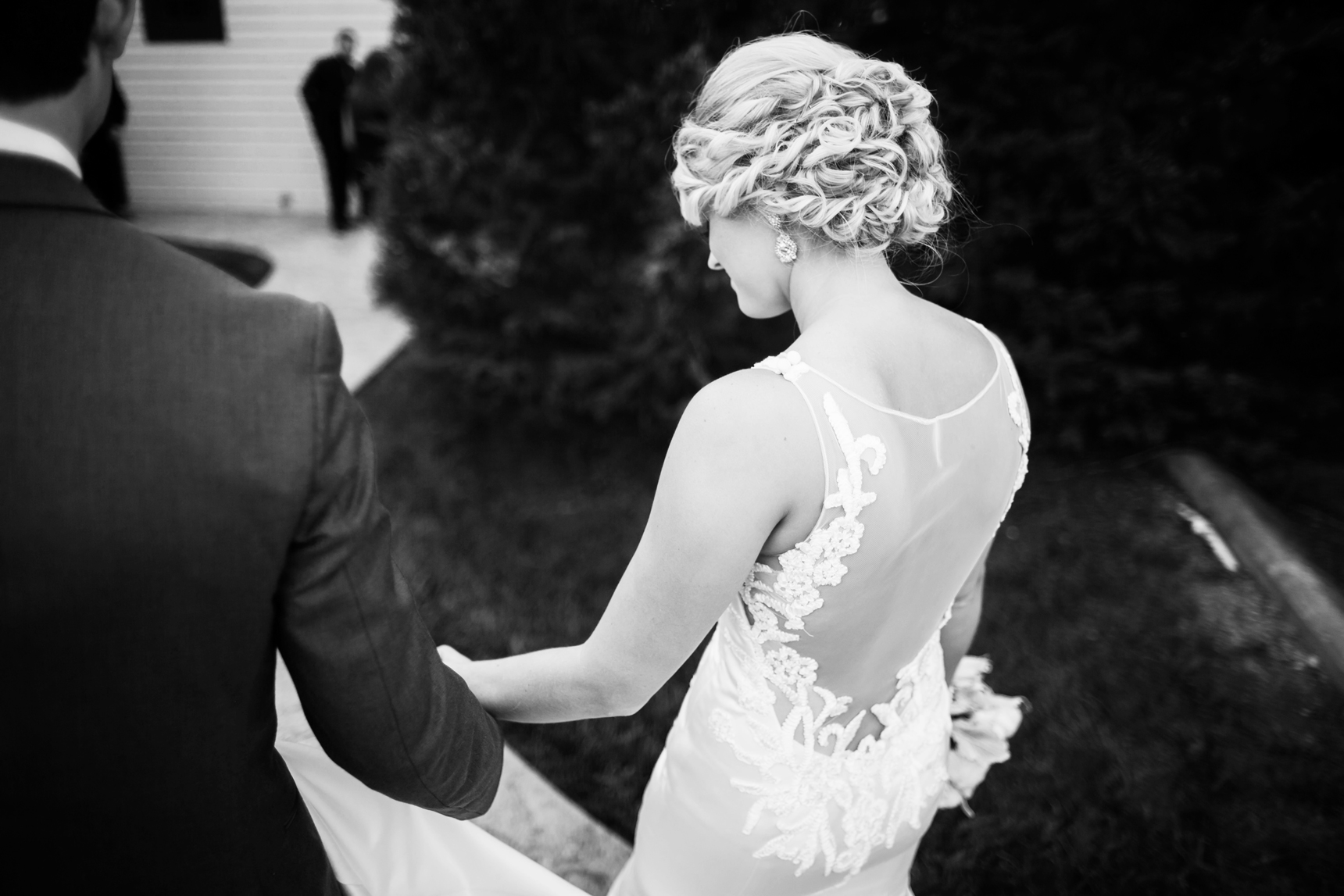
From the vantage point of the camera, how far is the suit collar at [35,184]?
934 mm

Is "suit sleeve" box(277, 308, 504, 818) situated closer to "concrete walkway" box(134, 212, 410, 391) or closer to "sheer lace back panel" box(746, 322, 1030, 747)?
"sheer lace back panel" box(746, 322, 1030, 747)

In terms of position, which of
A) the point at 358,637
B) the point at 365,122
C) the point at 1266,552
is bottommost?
the point at 365,122

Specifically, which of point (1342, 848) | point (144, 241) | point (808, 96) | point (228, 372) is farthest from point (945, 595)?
point (1342, 848)

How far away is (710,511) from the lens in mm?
1262

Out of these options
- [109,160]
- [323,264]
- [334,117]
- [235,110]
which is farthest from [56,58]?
[235,110]

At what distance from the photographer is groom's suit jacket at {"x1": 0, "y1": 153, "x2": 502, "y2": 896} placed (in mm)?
932

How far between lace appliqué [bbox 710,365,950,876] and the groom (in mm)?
641

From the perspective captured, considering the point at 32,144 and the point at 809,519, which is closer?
the point at 32,144

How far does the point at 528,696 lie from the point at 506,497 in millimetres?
3638

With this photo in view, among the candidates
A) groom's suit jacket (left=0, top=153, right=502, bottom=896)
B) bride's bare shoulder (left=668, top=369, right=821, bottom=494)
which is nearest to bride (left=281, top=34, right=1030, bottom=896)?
bride's bare shoulder (left=668, top=369, right=821, bottom=494)

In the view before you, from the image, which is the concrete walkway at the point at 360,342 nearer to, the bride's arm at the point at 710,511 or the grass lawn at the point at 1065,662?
the grass lawn at the point at 1065,662

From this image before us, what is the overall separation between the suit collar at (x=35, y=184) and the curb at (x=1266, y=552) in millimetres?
4723

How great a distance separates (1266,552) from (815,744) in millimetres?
3861

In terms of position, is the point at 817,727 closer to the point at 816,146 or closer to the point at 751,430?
the point at 751,430
